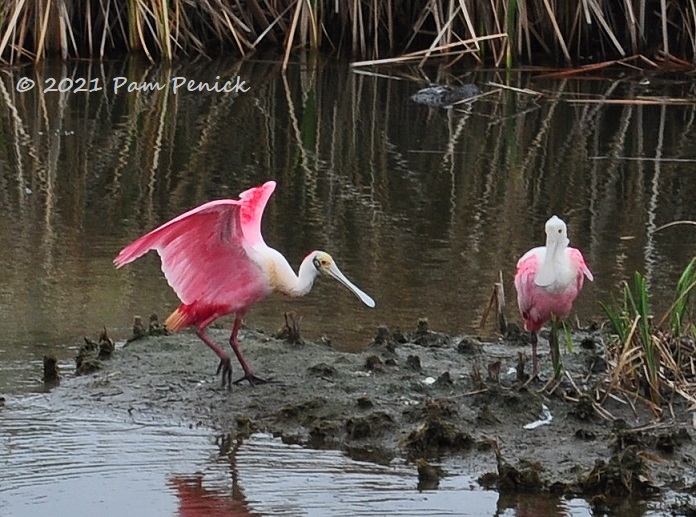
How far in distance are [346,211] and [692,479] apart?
4.68 metres

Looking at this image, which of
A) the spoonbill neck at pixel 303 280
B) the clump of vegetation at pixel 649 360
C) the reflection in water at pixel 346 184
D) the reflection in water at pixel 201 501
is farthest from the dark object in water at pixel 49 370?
the clump of vegetation at pixel 649 360

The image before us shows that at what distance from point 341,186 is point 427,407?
490 cm

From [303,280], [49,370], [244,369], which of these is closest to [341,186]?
[303,280]

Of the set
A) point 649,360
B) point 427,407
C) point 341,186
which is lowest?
point 427,407

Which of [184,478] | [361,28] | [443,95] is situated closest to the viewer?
[184,478]

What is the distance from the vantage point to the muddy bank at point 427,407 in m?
5.20

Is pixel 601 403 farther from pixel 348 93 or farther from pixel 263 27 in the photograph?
pixel 263 27

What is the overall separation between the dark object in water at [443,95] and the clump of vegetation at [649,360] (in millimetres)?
7997

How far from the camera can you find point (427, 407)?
5.59m

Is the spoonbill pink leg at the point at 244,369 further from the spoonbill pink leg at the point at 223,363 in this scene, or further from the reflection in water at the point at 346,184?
the reflection in water at the point at 346,184

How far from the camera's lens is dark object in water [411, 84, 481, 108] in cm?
1375

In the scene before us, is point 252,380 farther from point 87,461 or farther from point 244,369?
point 87,461

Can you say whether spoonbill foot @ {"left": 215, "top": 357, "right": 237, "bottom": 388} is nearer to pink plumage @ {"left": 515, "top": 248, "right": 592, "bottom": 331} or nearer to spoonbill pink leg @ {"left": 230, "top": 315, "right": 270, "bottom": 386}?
spoonbill pink leg @ {"left": 230, "top": 315, "right": 270, "bottom": 386}

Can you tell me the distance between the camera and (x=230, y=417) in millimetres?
5816
